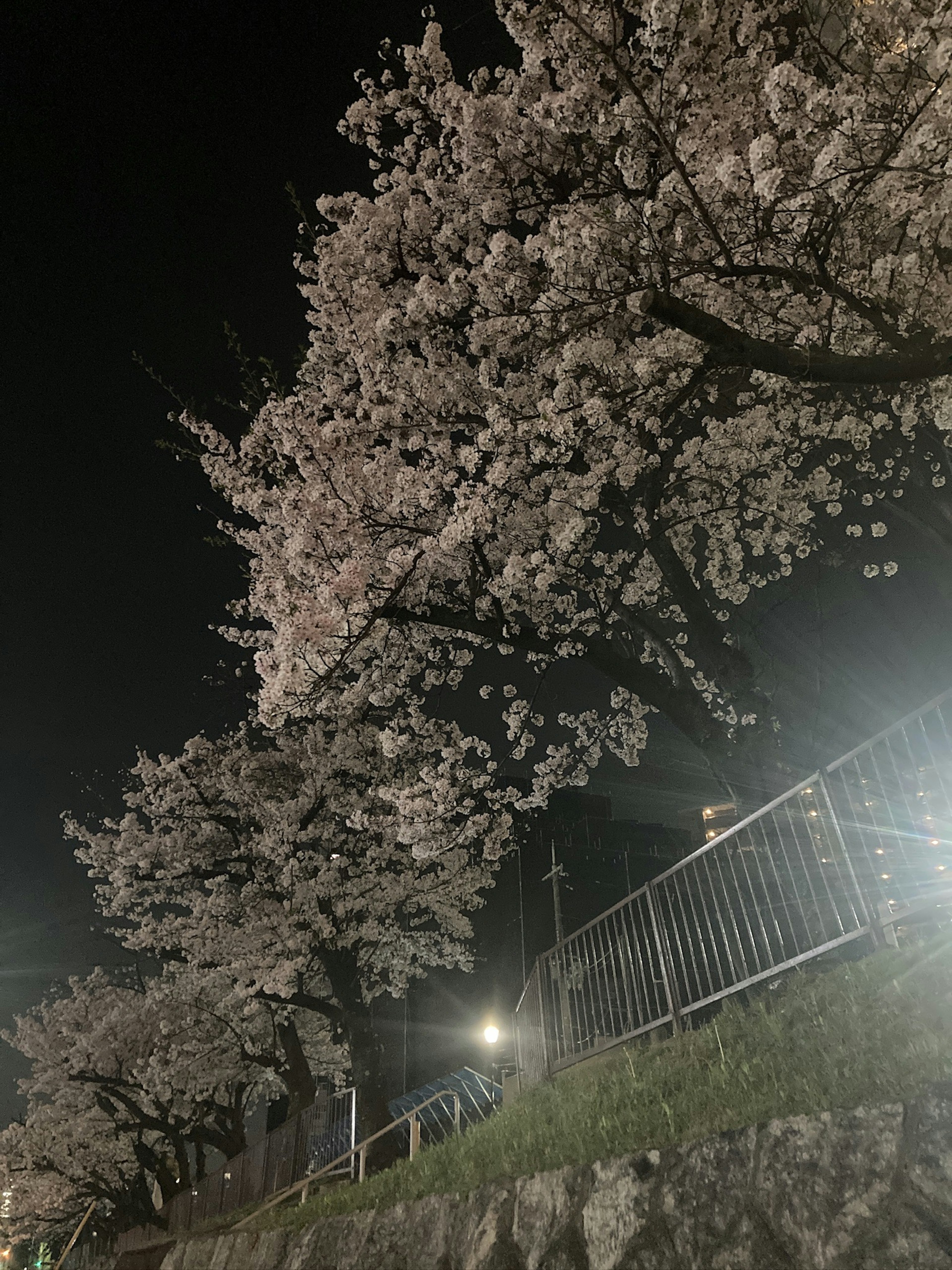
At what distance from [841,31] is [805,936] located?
9523 millimetres

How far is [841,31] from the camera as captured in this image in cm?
854

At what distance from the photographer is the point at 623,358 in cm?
904

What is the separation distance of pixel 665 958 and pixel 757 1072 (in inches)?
105

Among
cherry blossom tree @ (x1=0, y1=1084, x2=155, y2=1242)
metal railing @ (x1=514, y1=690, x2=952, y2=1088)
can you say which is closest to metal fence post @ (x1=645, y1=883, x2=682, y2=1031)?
metal railing @ (x1=514, y1=690, x2=952, y2=1088)

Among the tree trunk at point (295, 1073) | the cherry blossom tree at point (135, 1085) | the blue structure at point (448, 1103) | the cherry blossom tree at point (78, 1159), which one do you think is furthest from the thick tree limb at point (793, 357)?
the cherry blossom tree at point (78, 1159)

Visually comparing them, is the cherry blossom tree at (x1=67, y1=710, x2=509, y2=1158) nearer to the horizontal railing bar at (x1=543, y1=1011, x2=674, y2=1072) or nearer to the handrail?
the handrail

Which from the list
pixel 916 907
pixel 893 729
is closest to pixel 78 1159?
pixel 916 907

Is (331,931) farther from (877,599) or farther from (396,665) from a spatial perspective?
(877,599)

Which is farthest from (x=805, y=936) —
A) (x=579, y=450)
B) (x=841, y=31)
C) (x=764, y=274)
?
(x=841, y=31)

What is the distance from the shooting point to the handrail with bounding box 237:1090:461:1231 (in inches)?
426

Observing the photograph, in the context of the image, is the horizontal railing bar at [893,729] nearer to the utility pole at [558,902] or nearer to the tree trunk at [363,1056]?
the utility pole at [558,902]

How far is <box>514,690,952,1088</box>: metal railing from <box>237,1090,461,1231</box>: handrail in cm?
212

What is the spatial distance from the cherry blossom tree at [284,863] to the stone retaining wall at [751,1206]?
1110 centimetres

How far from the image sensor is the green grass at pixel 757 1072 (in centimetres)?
395
